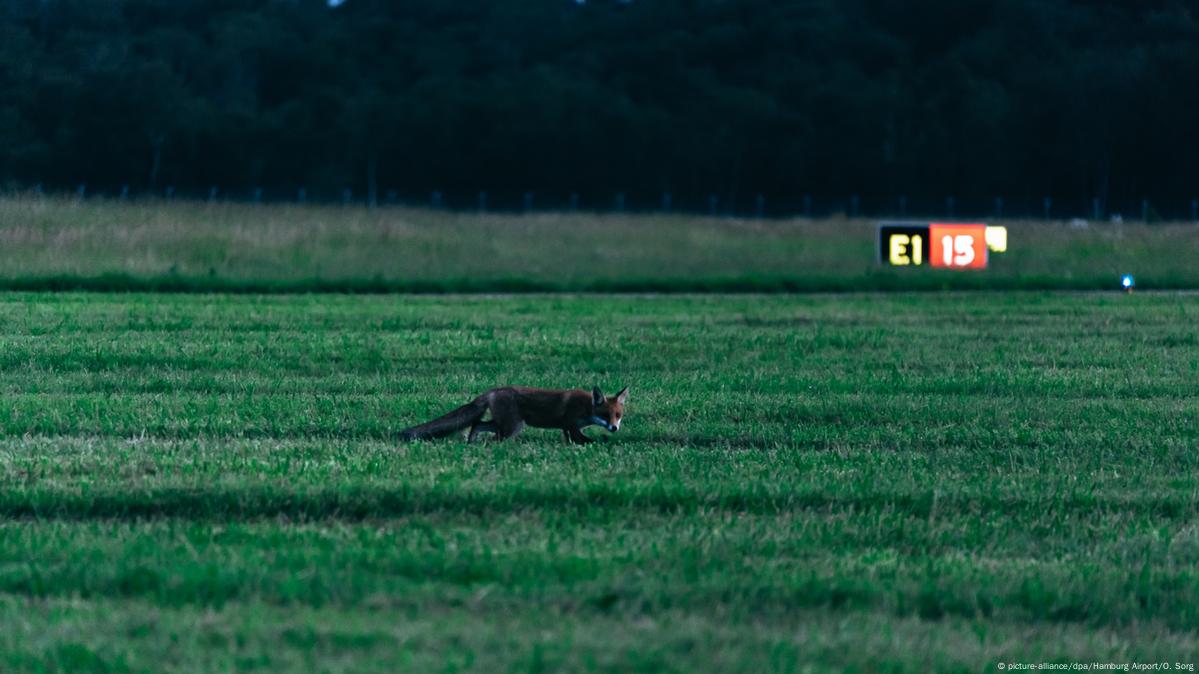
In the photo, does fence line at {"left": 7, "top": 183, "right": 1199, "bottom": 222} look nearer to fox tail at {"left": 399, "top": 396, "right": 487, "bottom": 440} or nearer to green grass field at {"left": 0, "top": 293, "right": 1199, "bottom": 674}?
green grass field at {"left": 0, "top": 293, "right": 1199, "bottom": 674}

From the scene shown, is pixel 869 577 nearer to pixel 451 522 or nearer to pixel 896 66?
pixel 451 522

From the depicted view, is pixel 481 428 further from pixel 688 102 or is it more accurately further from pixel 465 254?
pixel 688 102

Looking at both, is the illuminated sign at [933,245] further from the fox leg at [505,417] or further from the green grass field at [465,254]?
the fox leg at [505,417]

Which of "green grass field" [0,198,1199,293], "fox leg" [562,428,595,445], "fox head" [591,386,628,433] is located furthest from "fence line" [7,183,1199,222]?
"fox head" [591,386,628,433]

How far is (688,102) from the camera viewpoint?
7606 centimetres

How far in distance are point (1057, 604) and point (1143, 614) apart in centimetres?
40

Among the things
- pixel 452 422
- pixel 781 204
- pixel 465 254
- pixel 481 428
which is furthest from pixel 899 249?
pixel 781 204

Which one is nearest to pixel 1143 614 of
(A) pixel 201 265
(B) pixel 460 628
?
(B) pixel 460 628

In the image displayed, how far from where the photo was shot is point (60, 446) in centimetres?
1043

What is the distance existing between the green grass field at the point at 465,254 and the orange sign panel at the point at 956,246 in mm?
455

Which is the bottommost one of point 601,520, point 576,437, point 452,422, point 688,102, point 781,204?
point 601,520

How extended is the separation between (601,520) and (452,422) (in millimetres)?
2829

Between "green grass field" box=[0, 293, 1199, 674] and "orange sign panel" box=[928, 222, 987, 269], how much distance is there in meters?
17.1

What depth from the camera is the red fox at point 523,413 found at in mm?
10984
